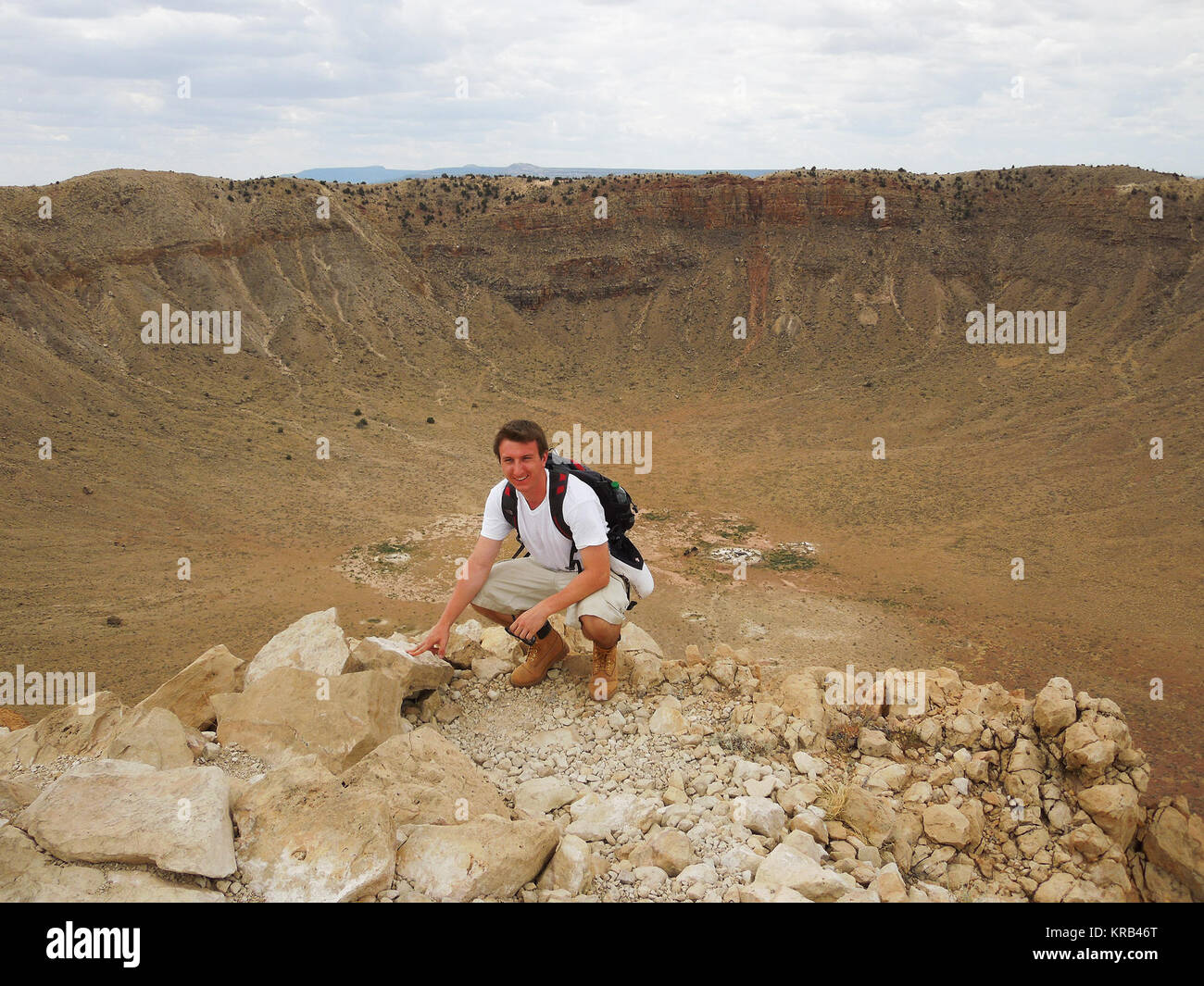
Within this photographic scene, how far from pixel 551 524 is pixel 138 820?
10.1 feet

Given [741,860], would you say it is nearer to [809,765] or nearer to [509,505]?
[809,765]

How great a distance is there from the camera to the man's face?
5145mm

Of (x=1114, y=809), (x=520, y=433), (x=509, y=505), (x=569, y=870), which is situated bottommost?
(x=1114, y=809)

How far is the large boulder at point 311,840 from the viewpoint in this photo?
3.39 meters

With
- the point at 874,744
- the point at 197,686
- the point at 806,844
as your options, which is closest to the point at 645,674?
the point at 874,744

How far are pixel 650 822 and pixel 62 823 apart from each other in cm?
301

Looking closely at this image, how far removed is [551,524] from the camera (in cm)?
566

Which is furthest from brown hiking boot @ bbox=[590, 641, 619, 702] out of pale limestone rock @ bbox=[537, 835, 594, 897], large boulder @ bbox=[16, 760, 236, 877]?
large boulder @ bbox=[16, 760, 236, 877]

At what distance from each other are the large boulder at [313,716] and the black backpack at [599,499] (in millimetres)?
1556

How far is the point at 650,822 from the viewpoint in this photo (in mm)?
4641

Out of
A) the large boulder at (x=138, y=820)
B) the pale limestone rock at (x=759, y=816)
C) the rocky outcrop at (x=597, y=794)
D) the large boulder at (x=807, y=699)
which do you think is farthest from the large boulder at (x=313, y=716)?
the large boulder at (x=807, y=699)

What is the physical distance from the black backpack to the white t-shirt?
1.4 inches

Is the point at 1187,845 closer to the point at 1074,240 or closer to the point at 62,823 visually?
the point at 62,823

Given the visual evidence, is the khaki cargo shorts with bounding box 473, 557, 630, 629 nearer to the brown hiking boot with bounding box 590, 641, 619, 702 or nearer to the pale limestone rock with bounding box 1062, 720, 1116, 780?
the brown hiking boot with bounding box 590, 641, 619, 702
